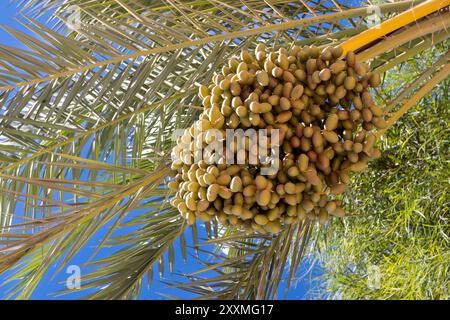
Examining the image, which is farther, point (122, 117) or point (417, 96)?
point (122, 117)

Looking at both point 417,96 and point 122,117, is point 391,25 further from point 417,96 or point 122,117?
point 122,117

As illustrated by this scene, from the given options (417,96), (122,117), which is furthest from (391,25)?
(122,117)

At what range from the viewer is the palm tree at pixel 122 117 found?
134cm

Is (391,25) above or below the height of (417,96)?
above

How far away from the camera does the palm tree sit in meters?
1.34

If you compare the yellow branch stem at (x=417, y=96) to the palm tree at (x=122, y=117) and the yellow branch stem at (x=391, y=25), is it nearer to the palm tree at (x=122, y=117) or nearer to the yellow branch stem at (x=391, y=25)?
the palm tree at (x=122, y=117)

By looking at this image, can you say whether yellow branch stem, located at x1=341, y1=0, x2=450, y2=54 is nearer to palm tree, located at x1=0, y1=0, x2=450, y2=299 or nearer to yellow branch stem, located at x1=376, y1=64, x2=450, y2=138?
palm tree, located at x1=0, y1=0, x2=450, y2=299

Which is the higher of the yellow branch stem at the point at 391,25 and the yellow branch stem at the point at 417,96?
the yellow branch stem at the point at 391,25

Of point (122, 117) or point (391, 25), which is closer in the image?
point (391, 25)

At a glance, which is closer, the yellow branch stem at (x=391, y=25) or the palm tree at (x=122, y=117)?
the yellow branch stem at (x=391, y=25)

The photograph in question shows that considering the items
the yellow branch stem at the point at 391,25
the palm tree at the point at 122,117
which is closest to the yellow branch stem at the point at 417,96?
the palm tree at the point at 122,117

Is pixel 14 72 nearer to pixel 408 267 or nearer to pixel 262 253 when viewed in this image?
pixel 262 253

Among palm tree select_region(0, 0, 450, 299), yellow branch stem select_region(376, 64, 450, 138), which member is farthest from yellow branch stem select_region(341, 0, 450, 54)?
yellow branch stem select_region(376, 64, 450, 138)

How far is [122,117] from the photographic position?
6.24 ft
